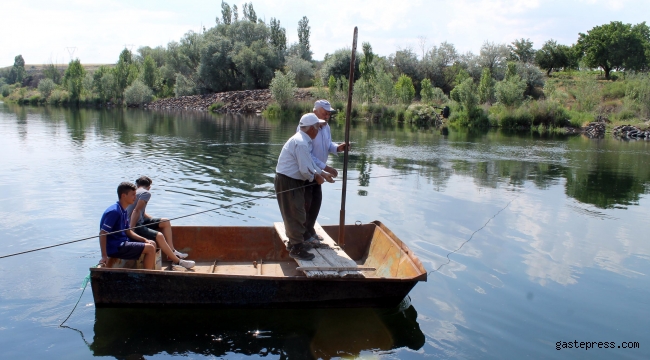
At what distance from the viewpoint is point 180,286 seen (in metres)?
6.80

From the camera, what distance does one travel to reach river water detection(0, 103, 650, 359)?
652cm

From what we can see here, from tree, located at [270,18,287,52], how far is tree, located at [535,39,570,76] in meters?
34.7

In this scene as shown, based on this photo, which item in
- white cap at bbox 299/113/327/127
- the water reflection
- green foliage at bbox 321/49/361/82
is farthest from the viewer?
green foliage at bbox 321/49/361/82

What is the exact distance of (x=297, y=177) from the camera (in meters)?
7.13

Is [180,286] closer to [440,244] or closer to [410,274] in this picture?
[410,274]

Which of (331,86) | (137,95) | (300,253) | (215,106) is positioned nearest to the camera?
(300,253)

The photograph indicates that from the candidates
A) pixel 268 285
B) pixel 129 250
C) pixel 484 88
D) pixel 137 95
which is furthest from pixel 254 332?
pixel 137 95

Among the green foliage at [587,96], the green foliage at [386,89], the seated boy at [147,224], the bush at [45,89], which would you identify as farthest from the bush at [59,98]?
the seated boy at [147,224]

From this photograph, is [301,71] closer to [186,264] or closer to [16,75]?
[186,264]

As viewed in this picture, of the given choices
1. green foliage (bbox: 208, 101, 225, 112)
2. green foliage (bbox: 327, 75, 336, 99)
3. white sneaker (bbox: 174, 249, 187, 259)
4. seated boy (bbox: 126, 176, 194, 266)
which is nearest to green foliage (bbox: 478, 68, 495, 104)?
green foliage (bbox: 327, 75, 336, 99)

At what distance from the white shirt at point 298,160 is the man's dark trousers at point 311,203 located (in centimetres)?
36

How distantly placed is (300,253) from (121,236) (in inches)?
91.5

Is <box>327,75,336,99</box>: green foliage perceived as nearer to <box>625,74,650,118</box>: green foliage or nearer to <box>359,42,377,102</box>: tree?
<box>359,42,377,102</box>: tree

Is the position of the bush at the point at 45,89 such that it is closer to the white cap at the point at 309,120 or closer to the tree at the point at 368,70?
the tree at the point at 368,70
